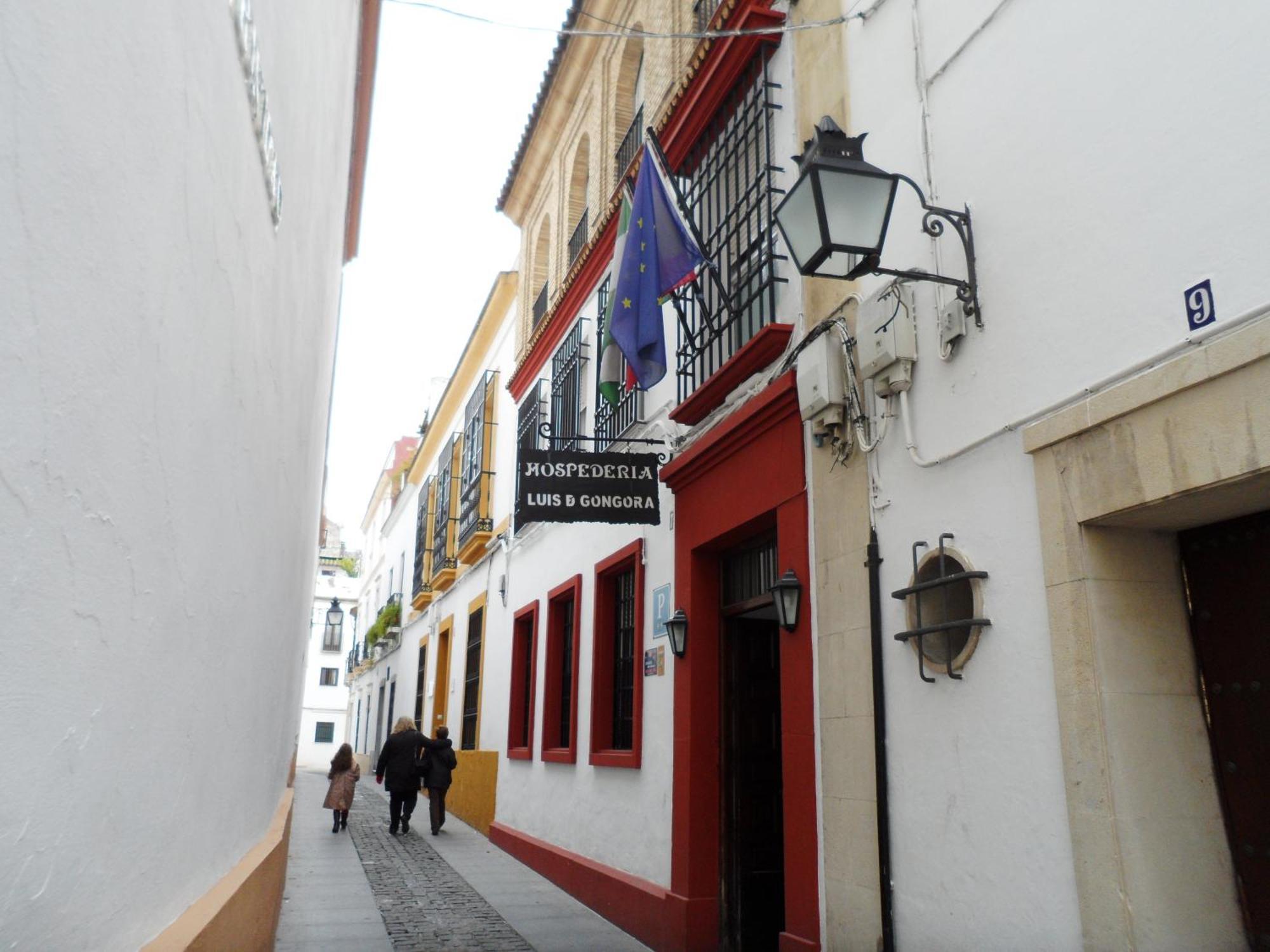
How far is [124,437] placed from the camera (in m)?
1.59

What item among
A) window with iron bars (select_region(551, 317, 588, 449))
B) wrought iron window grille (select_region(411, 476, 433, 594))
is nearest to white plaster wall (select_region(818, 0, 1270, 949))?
window with iron bars (select_region(551, 317, 588, 449))

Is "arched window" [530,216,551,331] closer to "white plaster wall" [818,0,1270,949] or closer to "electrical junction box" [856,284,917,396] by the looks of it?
"electrical junction box" [856,284,917,396]

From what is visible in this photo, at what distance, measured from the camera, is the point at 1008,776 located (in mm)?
3807

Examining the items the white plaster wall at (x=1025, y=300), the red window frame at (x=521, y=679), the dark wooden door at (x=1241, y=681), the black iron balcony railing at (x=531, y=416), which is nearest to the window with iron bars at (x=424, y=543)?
the black iron balcony railing at (x=531, y=416)

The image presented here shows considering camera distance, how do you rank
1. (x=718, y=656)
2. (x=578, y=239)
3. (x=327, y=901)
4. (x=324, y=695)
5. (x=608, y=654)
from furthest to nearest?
(x=324, y=695)
(x=578, y=239)
(x=608, y=654)
(x=327, y=901)
(x=718, y=656)

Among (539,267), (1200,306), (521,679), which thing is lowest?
(521,679)

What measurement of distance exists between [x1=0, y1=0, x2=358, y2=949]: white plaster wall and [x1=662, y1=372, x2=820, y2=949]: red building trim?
301cm

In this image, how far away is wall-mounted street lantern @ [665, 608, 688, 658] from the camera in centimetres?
688

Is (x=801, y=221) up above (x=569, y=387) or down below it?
below

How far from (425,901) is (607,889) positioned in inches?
64.2

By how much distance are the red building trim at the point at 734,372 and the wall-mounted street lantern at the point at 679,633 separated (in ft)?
4.42

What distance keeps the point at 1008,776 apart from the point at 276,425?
3058 millimetres

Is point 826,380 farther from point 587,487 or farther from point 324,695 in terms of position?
point 324,695

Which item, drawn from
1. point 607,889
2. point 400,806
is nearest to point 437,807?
point 400,806
